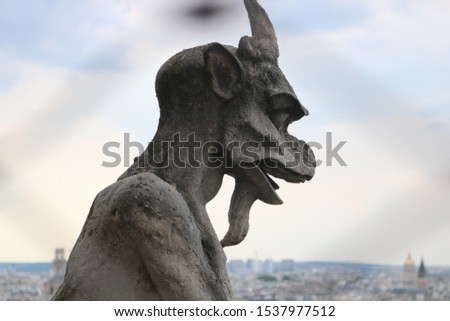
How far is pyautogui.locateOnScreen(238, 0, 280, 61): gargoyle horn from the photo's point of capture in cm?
634

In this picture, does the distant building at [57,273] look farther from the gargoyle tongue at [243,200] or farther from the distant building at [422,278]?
the distant building at [422,278]

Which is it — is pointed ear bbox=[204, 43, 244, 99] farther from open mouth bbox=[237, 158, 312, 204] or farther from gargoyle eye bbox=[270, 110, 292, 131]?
open mouth bbox=[237, 158, 312, 204]

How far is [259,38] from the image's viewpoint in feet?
21.4

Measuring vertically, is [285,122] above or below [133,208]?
above

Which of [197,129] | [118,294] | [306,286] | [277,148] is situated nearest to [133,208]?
[118,294]

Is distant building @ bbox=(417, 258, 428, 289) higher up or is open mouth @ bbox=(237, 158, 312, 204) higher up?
open mouth @ bbox=(237, 158, 312, 204)

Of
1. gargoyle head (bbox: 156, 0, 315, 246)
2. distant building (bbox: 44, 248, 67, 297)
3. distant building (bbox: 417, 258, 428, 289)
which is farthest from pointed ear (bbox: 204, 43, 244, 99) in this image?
distant building (bbox: 417, 258, 428, 289)

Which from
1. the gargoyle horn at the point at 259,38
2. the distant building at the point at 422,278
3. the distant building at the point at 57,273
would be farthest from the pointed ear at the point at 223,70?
the distant building at the point at 422,278

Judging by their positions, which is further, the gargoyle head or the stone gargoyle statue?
the gargoyle head

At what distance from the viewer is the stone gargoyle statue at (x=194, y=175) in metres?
5.49

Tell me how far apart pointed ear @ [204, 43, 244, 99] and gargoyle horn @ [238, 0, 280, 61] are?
21 centimetres

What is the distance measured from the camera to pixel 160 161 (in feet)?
20.1

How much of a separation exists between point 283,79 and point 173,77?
2.89 ft
